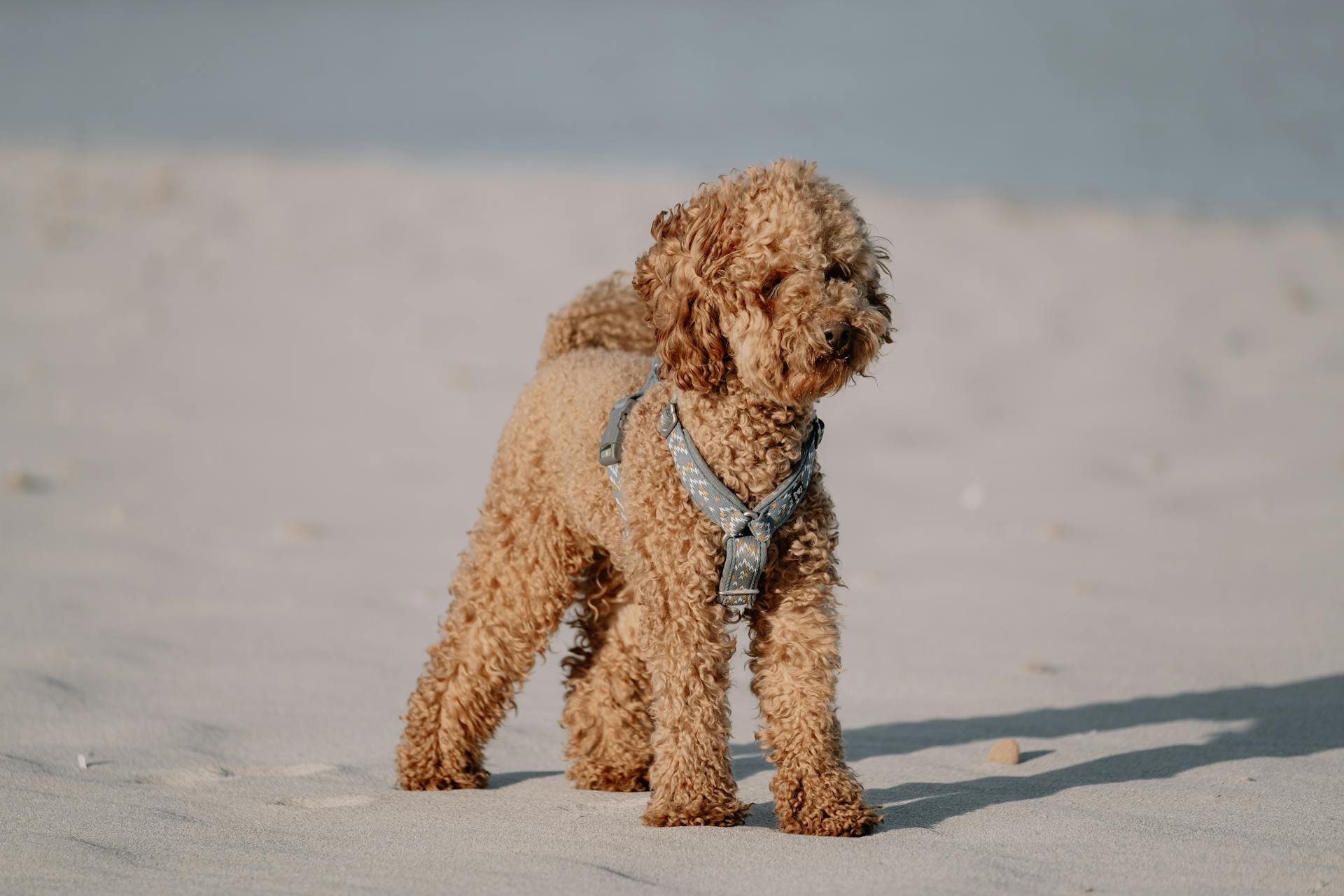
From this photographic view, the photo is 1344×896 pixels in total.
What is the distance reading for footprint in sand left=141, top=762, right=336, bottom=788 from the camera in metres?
→ 5.14

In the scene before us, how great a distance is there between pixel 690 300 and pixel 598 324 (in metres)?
1.47

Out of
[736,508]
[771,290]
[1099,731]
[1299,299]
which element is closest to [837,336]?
[771,290]

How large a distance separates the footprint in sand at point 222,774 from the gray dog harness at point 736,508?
5.99 ft

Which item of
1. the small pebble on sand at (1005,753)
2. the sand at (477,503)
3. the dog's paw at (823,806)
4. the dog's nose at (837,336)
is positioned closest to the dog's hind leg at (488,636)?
the sand at (477,503)

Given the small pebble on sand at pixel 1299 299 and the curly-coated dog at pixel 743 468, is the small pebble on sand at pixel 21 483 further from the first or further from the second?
the small pebble on sand at pixel 1299 299

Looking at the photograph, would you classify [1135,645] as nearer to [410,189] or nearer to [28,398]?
[28,398]

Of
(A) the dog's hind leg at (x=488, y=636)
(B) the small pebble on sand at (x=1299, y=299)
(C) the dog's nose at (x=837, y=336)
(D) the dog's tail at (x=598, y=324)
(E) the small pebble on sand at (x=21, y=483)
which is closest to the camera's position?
(C) the dog's nose at (x=837, y=336)

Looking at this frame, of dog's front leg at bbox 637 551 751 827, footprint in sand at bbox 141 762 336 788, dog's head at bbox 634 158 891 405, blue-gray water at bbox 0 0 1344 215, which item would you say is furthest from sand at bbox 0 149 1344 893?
blue-gray water at bbox 0 0 1344 215

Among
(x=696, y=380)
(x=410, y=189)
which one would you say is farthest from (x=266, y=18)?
(x=696, y=380)

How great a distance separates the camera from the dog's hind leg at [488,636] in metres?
5.36

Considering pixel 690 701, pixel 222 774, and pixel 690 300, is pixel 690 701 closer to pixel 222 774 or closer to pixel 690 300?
pixel 690 300

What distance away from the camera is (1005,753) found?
5449 millimetres

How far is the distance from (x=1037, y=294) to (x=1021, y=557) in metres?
6.84

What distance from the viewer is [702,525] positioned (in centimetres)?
453
